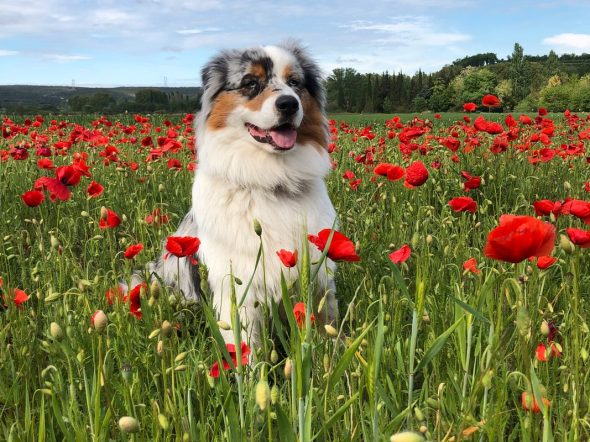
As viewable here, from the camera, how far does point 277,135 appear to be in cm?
345

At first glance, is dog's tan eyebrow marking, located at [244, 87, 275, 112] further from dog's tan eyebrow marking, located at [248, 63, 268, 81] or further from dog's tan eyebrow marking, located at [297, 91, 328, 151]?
dog's tan eyebrow marking, located at [297, 91, 328, 151]

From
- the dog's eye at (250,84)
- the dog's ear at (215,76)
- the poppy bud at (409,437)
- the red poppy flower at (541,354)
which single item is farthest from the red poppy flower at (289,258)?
the dog's ear at (215,76)

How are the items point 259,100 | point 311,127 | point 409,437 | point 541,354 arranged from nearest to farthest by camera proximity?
1. point 409,437
2. point 541,354
3. point 259,100
4. point 311,127

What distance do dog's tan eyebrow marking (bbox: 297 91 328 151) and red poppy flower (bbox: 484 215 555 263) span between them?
2391 millimetres

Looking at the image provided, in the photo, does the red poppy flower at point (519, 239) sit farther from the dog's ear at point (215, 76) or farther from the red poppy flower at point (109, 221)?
the dog's ear at point (215, 76)

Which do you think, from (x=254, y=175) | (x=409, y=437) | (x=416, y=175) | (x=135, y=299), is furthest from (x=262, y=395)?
(x=254, y=175)

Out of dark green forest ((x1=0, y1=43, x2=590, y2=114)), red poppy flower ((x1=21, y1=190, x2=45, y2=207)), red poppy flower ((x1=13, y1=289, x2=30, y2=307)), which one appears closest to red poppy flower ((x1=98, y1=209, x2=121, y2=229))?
red poppy flower ((x1=13, y1=289, x2=30, y2=307))

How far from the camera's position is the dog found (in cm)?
311

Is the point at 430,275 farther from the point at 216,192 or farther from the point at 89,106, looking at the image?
the point at 89,106

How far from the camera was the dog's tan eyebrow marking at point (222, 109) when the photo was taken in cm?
351

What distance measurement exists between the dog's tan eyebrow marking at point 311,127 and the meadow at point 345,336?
2.21ft

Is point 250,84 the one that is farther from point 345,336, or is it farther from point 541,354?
point 541,354

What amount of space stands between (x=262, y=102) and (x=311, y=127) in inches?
16.6

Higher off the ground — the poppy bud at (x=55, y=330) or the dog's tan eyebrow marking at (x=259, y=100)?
the dog's tan eyebrow marking at (x=259, y=100)
